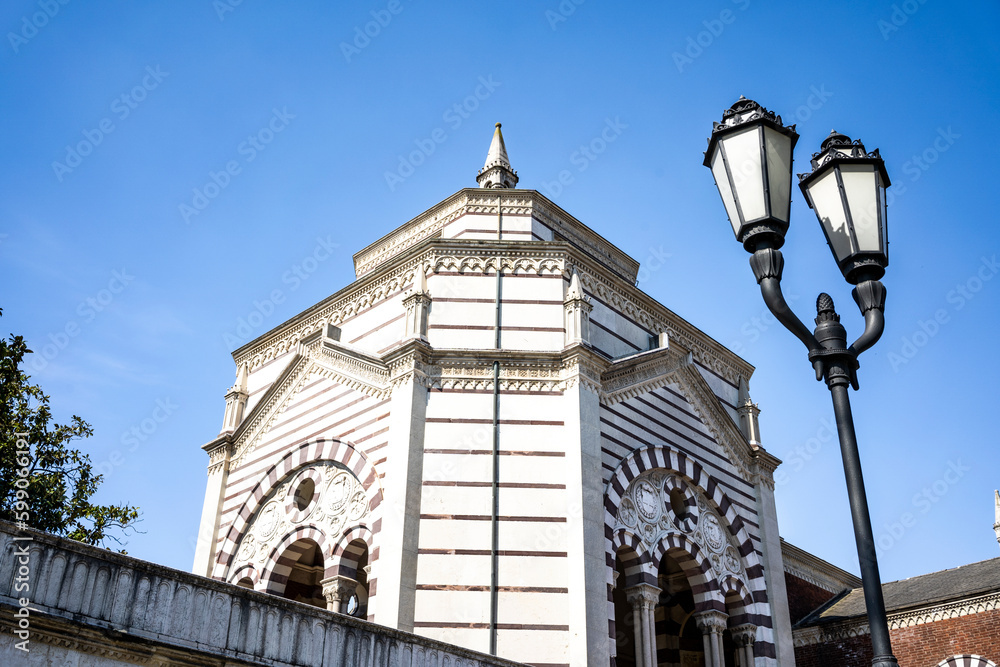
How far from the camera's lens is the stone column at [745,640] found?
59.6 feet

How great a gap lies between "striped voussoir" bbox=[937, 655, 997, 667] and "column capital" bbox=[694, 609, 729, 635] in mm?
5911

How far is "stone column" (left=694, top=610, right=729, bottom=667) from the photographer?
56.9 ft

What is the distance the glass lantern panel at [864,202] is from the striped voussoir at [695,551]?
10.9 m

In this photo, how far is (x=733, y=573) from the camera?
18.8 m

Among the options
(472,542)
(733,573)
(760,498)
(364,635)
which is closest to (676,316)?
(760,498)

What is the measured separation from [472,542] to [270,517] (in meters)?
5.72

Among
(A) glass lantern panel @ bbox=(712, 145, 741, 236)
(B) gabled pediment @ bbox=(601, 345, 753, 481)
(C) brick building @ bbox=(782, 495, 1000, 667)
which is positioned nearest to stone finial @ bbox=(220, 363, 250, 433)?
(B) gabled pediment @ bbox=(601, 345, 753, 481)

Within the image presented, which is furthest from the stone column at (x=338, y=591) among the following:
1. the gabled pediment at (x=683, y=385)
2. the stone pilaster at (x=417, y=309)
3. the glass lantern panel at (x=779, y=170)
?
the glass lantern panel at (x=779, y=170)

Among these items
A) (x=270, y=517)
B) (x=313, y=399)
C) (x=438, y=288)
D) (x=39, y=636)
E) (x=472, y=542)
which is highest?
(x=438, y=288)

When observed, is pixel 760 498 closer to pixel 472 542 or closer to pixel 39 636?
pixel 472 542

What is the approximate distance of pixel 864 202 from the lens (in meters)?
5.93

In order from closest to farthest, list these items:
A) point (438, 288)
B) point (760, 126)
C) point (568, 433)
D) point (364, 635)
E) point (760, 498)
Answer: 1. point (760, 126)
2. point (364, 635)
3. point (568, 433)
4. point (438, 288)
5. point (760, 498)

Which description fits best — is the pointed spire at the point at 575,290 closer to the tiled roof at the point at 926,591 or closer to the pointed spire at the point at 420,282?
the pointed spire at the point at 420,282

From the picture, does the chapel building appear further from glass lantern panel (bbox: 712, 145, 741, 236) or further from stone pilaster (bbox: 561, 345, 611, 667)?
glass lantern panel (bbox: 712, 145, 741, 236)
